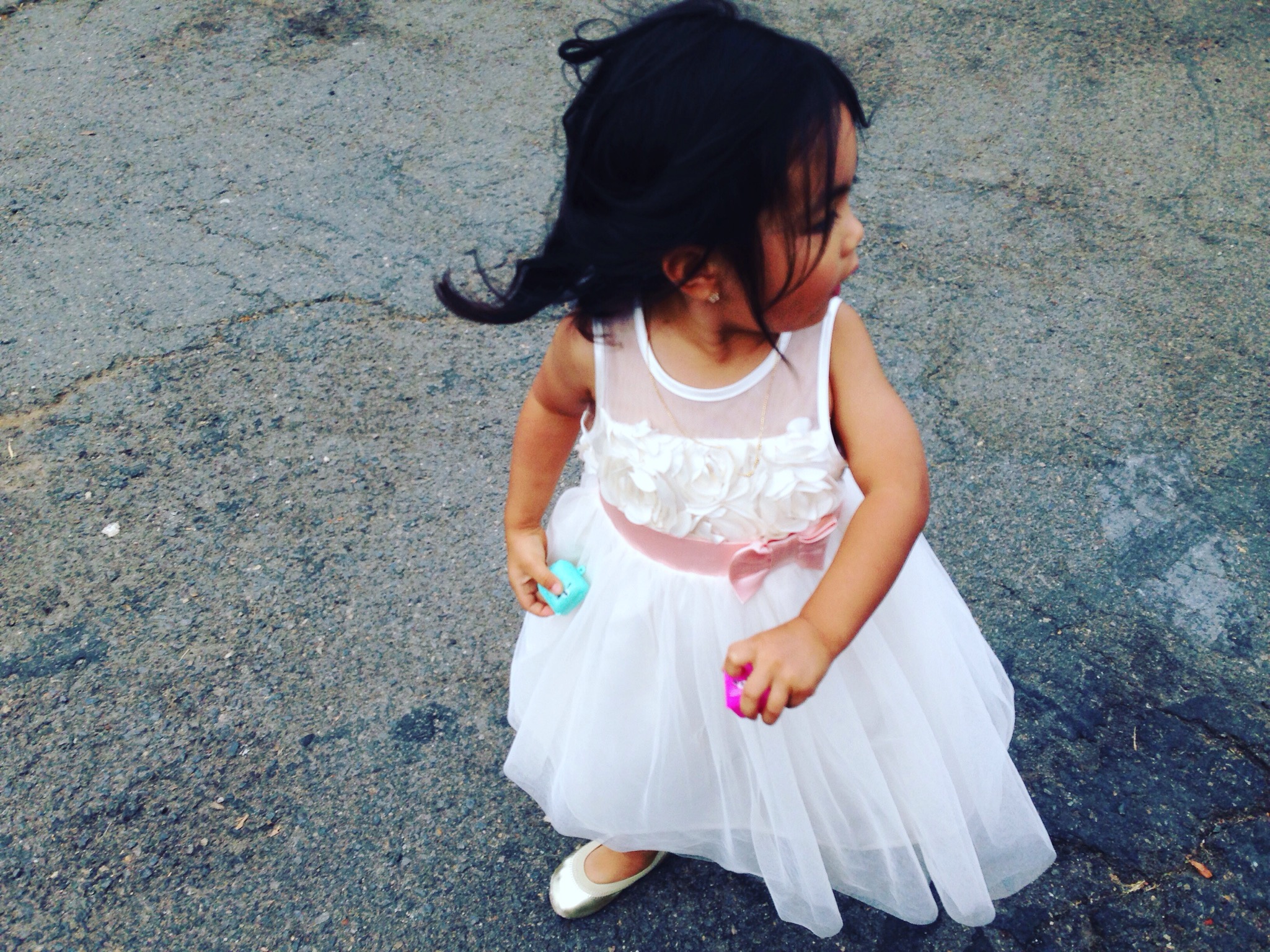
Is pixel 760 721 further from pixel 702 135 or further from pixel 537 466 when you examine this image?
pixel 702 135

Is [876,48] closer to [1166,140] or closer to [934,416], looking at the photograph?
[1166,140]

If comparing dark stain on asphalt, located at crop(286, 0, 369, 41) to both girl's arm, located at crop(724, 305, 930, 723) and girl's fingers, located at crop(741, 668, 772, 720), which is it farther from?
girl's fingers, located at crop(741, 668, 772, 720)

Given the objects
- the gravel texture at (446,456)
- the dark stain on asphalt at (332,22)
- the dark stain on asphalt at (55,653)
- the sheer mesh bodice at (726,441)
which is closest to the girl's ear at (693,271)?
the sheer mesh bodice at (726,441)

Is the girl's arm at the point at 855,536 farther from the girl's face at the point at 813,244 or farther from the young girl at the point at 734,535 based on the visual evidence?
the girl's face at the point at 813,244

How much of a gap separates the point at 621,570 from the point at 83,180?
2.84m

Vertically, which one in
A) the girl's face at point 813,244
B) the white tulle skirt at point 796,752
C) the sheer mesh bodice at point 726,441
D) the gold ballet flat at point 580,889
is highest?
the girl's face at point 813,244

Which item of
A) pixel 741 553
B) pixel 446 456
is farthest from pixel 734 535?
pixel 446 456

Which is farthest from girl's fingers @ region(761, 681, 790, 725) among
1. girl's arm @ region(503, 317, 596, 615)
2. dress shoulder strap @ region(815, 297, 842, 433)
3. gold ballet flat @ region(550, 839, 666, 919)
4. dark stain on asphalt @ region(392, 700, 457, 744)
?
dark stain on asphalt @ region(392, 700, 457, 744)

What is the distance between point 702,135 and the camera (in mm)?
945

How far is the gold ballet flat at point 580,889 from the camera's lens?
156 cm

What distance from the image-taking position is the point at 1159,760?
171 cm

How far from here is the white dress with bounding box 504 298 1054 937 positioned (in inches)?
47.5

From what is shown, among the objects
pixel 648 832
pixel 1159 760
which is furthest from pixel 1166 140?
pixel 648 832

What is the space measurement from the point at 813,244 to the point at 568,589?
0.62 metres
